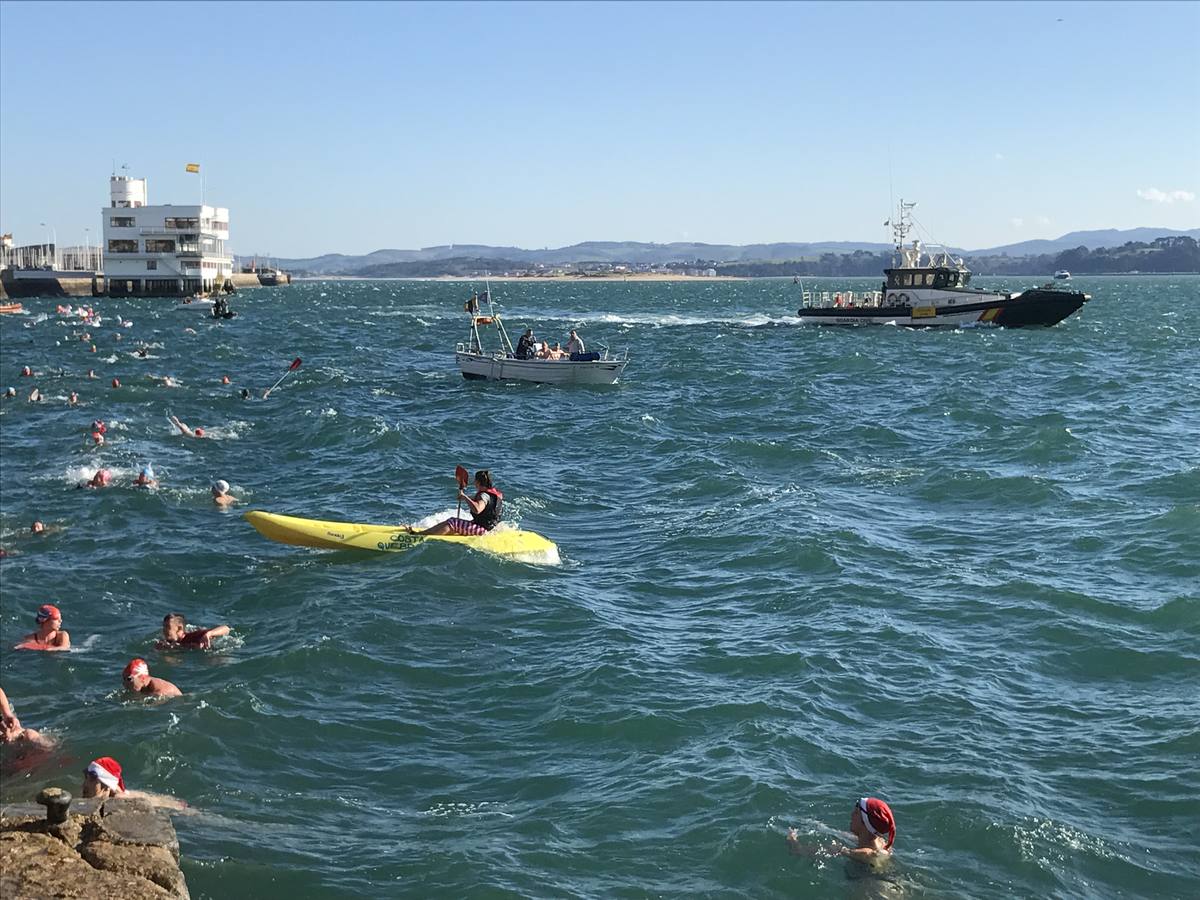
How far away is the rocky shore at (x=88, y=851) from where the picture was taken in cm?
782

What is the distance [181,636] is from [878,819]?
31.7ft

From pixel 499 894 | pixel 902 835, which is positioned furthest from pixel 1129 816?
pixel 499 894

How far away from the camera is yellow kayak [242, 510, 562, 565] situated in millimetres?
19906

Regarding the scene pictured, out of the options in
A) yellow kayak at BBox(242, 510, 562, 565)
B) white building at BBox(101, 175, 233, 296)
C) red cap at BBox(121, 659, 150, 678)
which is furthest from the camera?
white building at BBox(101, 175, 233, 296)

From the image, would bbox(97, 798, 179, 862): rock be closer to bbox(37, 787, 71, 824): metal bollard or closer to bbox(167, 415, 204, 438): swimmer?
bbox(37, 787, 71, 824): metal bollard

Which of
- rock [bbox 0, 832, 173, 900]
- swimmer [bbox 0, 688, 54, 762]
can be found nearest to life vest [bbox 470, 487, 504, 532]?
swimmer [bbox 0, 688, 54, 762]

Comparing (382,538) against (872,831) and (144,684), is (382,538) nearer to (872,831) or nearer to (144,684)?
(144,684)

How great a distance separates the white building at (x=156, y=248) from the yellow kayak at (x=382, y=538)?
357 feet

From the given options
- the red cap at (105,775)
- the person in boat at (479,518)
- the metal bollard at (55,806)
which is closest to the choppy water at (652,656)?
the person in boat at (479,518)

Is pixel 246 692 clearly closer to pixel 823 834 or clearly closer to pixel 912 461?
pixel 823 834

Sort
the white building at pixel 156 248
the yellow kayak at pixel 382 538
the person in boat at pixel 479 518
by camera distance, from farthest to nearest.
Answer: the white building at pixel 156 248, the person in boat at pixel 479 518, the yellow kayak at pixel 382 538

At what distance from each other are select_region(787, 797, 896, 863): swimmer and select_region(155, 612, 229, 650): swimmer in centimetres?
915

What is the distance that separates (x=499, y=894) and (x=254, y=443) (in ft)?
80.1

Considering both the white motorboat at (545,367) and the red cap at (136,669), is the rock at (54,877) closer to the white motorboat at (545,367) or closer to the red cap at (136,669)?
the red cap at (136,669)
